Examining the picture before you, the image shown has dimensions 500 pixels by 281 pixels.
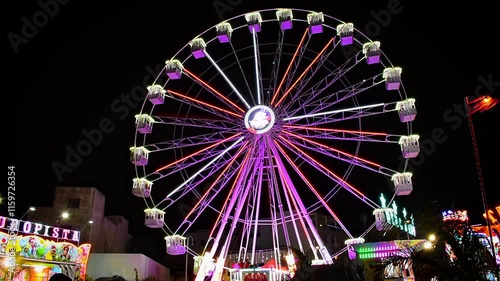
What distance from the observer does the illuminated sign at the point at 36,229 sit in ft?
85.3

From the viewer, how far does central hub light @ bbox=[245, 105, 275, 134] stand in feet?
74.6

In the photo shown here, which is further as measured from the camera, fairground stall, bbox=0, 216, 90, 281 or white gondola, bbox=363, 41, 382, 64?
fairground stall, bbox=0, 216, 90, 281

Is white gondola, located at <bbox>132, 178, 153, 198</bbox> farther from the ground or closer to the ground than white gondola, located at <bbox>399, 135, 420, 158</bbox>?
closer to the ground

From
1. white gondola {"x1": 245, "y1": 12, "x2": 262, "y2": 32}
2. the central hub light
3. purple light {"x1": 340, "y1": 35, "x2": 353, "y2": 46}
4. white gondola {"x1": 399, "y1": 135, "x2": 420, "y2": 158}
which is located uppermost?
white gondola {"x1": 245, "y1": 12, "x2": 262, "y2": 32}

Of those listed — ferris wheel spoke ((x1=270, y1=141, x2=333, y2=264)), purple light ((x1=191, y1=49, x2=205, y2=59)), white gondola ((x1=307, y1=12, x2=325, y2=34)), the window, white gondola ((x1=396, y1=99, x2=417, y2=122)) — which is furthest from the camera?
the window

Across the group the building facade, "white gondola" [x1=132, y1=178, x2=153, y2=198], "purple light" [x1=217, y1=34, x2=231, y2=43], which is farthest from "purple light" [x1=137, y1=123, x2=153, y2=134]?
the building facade

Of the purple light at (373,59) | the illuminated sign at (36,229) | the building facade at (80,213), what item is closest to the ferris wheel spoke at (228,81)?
the purple light at (373,59)

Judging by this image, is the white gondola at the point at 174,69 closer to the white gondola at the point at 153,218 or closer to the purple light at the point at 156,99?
the purple light at the point at 156,99

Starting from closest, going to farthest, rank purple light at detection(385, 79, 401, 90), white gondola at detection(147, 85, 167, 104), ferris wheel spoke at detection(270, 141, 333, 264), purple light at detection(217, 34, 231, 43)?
purple light at detection(385, 79, 401, 90) < ferris wheel spoke at detection(270, 141, 333, 264) < purple light at detection(217, 34, 231, 43) < white gondola at detection(147, 85, 167, 104)

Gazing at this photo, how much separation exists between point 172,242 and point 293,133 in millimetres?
8402

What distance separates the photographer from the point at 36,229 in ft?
91.9

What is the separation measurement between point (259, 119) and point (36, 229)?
15.2 metres

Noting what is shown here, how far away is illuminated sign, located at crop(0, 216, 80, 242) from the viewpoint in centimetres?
2598

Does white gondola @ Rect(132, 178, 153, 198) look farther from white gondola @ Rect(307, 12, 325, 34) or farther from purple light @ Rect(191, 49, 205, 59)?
white gondola @ Rect(307, 12, 325, 34)
